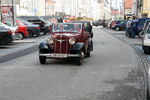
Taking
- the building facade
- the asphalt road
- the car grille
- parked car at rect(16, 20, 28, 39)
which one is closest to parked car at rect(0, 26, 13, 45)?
the asphalt road

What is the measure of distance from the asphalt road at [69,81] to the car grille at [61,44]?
547 millimetres

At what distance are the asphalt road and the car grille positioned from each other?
55cm

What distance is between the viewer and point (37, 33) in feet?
95.8

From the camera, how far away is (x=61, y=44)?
1214 centimetres

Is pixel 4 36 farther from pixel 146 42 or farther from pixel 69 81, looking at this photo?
pixel 69 81

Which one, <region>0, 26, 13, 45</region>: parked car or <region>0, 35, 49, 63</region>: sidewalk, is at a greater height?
→ <region>0, 26, 13, 45</region>: parked car

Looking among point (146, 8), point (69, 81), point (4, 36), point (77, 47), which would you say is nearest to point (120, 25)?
point (146, 8)

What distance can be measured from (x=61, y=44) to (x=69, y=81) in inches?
131

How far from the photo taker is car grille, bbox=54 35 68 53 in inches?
477

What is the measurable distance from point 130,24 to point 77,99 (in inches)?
968

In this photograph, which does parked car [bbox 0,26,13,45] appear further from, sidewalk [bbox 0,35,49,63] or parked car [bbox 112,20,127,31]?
parked car [bbox 112,20,127,31]

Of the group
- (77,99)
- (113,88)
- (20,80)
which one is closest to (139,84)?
(113,88)

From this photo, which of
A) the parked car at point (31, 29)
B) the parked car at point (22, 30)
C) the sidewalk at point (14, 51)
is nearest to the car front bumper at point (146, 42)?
the sidewalk at point (14, 51)

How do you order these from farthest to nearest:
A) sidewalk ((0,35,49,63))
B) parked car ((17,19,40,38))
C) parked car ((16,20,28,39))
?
parked car ((17,19,40,38)) < parked car ((16,20,28,39)) < sidewalk ((0,35,49,63))
